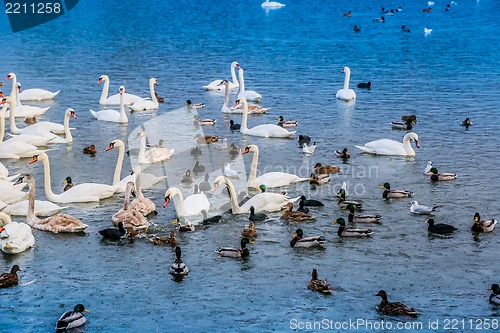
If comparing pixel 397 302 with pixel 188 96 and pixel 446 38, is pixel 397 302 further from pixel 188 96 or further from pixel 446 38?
pixel 446 38

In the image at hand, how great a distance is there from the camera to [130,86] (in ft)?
117

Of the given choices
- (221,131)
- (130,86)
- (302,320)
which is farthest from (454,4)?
(302,320)

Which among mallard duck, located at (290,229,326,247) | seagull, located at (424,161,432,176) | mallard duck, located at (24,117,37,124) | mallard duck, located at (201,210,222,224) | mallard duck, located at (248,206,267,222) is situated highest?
seagull, located at (424,161,432,176)

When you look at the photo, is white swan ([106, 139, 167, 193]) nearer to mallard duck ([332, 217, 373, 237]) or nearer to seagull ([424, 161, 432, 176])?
mallard duck ([332, 217, 373, 237])

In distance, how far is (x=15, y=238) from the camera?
16688 mm

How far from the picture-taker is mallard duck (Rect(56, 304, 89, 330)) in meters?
13.6

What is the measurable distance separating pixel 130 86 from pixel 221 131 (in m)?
9.53

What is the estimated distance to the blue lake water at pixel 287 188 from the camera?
14.5 m

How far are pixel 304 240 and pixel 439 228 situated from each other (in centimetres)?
286

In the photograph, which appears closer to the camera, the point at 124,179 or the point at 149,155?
the point at 124,179

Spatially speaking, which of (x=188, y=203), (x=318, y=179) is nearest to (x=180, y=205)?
(x=188, y=203)

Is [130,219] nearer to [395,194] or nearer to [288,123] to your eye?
[395,194]

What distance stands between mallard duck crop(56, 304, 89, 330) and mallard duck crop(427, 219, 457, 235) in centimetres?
741

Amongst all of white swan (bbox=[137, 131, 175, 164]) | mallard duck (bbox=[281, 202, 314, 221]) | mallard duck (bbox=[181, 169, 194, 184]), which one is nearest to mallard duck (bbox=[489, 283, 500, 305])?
mallard duck (bbox=[281, 202, 314, 221])
